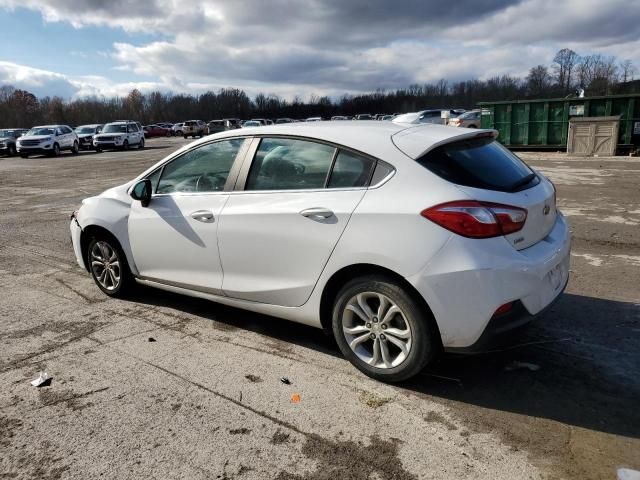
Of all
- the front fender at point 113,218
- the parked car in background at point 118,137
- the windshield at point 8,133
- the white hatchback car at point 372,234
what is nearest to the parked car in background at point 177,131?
the parked car in background at point 118,137

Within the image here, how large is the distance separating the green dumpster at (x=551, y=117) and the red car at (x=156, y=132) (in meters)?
49.9

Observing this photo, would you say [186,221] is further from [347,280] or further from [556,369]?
[556,369]

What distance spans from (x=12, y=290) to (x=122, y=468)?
3.88 meters

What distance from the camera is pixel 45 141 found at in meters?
31.6

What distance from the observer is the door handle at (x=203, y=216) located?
4074 millimetres

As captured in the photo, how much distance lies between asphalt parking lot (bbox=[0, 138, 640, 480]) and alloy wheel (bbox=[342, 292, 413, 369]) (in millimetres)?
202

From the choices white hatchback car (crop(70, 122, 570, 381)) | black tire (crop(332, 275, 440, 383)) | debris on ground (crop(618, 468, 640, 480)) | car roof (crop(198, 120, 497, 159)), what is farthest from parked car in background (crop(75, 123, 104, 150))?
debris on ground (crop(618, 468, 640, 480))

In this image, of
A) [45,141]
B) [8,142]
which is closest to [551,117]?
[45,141]

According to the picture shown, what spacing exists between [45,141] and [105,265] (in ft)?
102

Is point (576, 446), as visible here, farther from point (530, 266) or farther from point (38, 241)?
point (38, 241)


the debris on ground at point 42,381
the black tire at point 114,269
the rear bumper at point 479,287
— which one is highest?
the rear bumper at point 479,287

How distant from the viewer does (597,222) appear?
312 inches

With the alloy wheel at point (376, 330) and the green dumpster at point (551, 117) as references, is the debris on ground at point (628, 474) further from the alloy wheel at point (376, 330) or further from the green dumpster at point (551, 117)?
the green dumpster at point (551, 117)

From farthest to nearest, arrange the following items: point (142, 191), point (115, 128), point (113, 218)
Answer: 1. point (115, 128)
2. point (113, 218)
3. point (142, 191)
